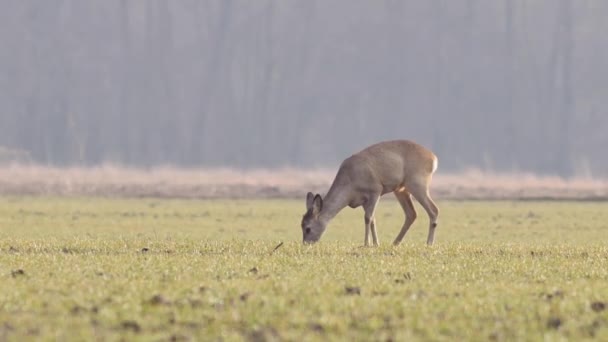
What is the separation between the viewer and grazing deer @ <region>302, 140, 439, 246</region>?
88.2ft

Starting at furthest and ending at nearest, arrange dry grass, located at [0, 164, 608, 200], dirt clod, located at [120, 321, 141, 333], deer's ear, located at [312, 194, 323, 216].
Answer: dry grass, located at [0, 164, 608, 200]
deer's ear, located at [312, 194, 323, 216]
dirt clod, located at [120, 321, 141, 333]

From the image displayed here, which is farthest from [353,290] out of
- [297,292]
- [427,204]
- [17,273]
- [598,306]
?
[427,204]

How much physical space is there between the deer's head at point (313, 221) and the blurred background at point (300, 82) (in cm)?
10380

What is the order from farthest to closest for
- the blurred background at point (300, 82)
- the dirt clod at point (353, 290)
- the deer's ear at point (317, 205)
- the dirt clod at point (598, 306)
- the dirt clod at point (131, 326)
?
the blurred background at point (300, 82) < the deer's ear at point (317, 205) < the dirt clod at point (353, 290) < the dirt clod at point (598, 306) < the dirt clod at point (131, 326)

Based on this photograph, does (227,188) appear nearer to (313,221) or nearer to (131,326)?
(313,221)

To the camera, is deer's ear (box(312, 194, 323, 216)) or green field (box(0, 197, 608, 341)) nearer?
green field (box(0, 197, 608, 341))

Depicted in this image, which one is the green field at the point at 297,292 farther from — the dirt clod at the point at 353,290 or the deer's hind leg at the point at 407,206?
the deer's hind leg at the point at 407,206

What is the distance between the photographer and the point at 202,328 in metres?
12.0

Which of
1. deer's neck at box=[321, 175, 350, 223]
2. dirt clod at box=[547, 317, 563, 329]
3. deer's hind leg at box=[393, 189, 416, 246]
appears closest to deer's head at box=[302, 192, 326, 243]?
deer's neck at box=[321, 175, 350, 223]

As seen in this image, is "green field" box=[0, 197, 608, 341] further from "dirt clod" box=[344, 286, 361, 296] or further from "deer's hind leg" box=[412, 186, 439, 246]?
"deer's hind leg" box=[412, 186, 439, 246]

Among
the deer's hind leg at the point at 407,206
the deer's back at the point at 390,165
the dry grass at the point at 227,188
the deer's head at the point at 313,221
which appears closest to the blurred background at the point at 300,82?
the dry grass at the point at 227,188

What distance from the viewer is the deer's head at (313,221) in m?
27.1

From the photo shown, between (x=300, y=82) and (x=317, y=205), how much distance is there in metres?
113

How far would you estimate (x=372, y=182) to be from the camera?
26.9 meters
